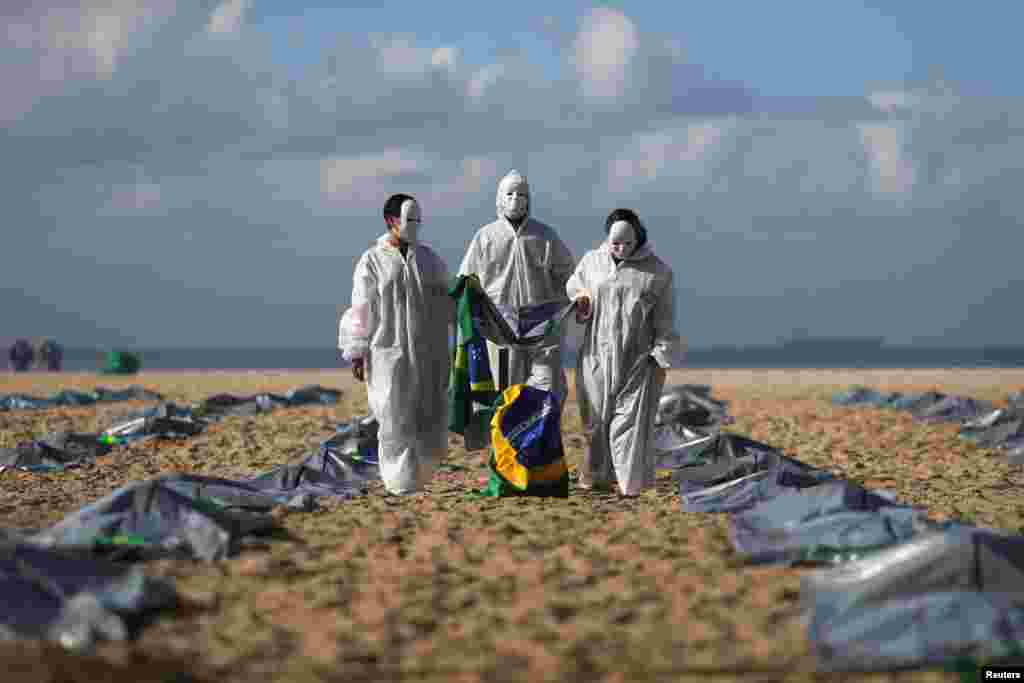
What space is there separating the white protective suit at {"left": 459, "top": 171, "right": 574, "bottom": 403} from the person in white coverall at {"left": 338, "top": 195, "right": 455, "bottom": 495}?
0.70 m

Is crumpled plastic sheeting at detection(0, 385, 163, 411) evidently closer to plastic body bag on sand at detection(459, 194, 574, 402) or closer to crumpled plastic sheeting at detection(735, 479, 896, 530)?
plastic body bag on sand at detection(459, 194, 574, 402)

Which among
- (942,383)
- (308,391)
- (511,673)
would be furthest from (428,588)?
(942,383)

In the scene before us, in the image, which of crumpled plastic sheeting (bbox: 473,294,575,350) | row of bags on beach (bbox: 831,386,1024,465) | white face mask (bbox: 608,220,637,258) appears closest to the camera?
white face mask (bbox: 608,220,637,258)

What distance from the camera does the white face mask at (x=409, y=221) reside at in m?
8.80

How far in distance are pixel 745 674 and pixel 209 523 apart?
3.13 metres

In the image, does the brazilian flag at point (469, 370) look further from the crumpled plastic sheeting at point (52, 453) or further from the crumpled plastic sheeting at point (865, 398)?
the crumpled plastic sheeting at point (865, 398)

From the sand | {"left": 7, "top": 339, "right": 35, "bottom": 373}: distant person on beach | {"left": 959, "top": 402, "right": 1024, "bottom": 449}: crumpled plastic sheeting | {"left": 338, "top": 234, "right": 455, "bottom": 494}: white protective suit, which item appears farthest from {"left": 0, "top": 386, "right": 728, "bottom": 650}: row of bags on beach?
{"left": 7, "top": 339, "right": 35, "bottom": 373}: distant person on beach

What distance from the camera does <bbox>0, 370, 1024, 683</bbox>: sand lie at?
462 cm

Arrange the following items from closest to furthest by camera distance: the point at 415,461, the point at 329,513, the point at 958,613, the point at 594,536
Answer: the point at 958,613 → the point at 594,536 → the point at 329,513 → the point at 415,461

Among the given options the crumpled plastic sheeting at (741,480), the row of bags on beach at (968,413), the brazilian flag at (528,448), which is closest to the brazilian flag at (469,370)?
the brazilian flag at (528,448)

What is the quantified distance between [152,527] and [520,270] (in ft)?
13.1

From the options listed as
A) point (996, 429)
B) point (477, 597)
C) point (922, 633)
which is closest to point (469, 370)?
point (477, 597)

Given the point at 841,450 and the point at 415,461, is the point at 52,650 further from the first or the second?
the point at 841,450

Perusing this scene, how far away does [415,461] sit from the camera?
9000mm
